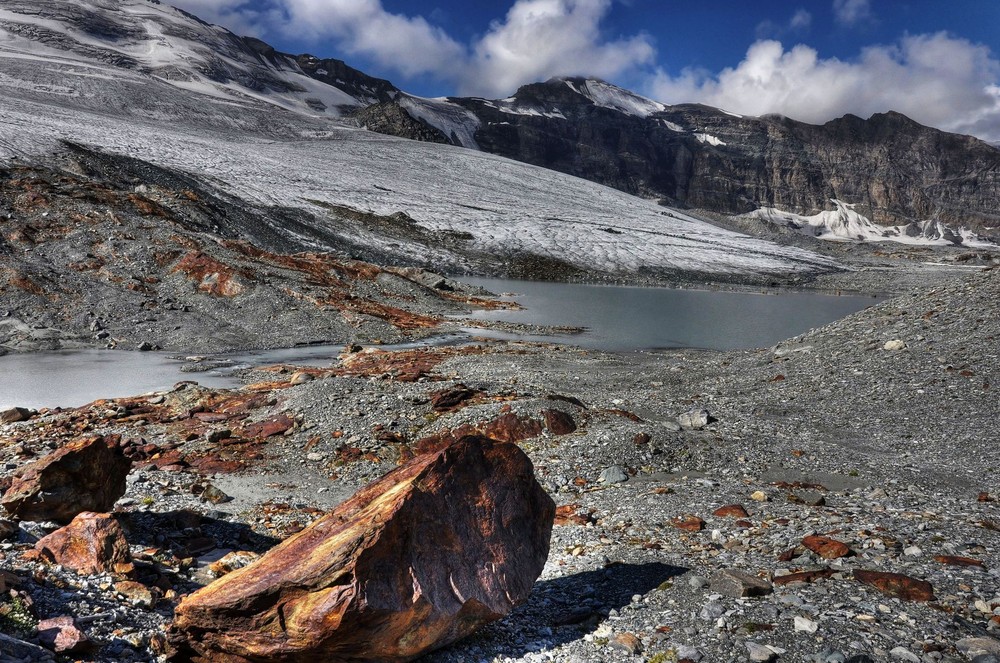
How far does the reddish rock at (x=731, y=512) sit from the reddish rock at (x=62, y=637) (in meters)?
6.01

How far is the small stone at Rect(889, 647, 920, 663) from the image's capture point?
4426 mm

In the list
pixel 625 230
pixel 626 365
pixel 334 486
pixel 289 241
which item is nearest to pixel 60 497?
pixel 334 486

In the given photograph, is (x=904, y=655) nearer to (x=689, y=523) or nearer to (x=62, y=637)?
(x=689, y=523)

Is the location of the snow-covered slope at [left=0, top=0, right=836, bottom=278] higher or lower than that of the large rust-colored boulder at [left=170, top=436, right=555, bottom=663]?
higher

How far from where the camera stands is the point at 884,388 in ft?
44.5

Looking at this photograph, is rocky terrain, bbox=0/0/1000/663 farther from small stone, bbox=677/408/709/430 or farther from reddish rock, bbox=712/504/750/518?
small stone, bbox=677/408/709/430

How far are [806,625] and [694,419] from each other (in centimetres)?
773

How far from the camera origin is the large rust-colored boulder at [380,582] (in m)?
4.31

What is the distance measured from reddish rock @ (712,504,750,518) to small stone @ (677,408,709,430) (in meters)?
4.30

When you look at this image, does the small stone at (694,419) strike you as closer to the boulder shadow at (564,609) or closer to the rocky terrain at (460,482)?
the rocky terrain at (460,482)

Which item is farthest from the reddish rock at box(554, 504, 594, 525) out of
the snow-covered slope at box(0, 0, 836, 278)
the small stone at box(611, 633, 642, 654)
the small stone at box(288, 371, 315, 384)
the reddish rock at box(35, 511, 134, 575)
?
the snow-covered slope at box(0, 0, 836, 278)

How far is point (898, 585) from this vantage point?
531 centimetres

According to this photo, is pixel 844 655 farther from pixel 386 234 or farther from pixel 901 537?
pixel 386 234

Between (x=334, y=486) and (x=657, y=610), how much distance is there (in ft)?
18.0
